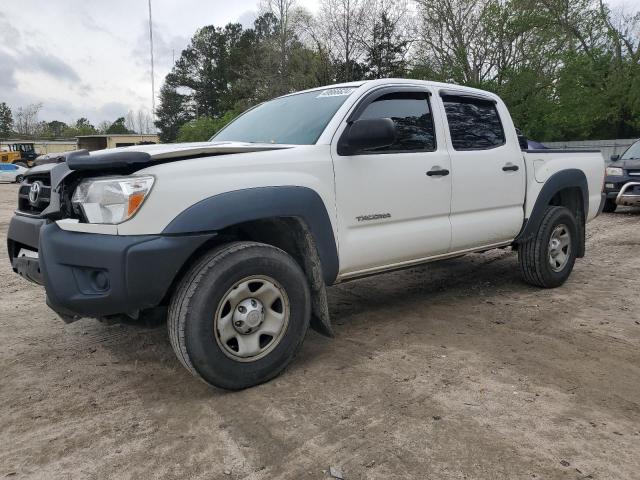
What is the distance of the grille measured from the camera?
3.26 meters

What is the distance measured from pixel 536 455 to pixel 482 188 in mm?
2446

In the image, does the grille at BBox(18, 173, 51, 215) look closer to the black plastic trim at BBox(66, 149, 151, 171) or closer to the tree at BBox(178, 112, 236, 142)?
the black plastic trim at BBox(66, 149, 151, 171)

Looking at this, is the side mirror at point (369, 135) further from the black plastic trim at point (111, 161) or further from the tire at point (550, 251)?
the tire at point (550, 251)

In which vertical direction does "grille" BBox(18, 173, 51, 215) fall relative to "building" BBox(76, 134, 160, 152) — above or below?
below

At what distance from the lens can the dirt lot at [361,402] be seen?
232cm

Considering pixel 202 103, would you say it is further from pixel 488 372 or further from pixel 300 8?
pixel 488 372

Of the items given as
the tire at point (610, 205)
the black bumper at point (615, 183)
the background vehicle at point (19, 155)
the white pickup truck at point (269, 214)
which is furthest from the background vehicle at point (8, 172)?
the white pickup truck at point (269, 214)

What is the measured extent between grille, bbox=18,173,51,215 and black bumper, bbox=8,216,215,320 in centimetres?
55

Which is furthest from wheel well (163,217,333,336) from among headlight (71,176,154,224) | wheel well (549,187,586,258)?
wheel well (549,187,586,258)

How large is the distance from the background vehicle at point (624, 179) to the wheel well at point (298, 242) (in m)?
9.04

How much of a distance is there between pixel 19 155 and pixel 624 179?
4092 centimetres

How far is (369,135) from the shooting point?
3.26 meters

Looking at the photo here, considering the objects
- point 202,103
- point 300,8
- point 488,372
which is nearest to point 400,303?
point 488,372

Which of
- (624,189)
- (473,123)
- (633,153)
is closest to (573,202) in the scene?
(473,123)
